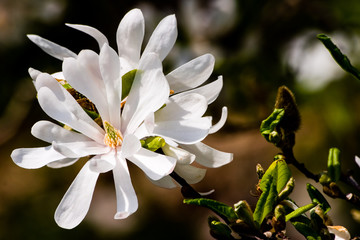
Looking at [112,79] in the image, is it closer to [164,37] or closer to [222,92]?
[164,37]

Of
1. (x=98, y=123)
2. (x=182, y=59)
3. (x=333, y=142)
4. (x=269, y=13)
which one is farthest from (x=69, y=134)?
(x=333, y=142)

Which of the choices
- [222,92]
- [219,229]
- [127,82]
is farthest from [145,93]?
[222,92]

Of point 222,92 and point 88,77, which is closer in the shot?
point 88,77

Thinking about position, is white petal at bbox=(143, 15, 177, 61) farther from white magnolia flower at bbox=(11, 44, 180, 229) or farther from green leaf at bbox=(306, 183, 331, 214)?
green leaf at bbox=(306, 183, 331, 214)

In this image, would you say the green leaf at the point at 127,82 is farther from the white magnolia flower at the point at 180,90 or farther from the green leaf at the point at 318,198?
the green leaf at the point at 318,198

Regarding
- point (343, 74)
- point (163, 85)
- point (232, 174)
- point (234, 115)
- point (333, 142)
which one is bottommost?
point (232, 174)

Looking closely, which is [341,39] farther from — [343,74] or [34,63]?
[34,63]

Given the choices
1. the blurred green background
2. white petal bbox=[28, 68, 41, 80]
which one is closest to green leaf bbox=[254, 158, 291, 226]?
white petal bbox=[28, 68, 41, 80]
